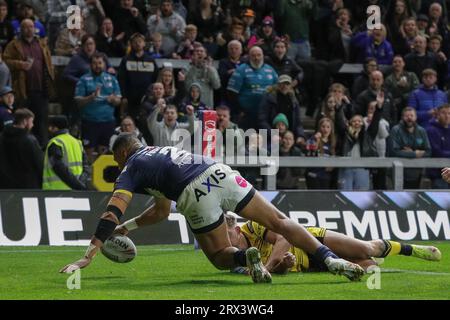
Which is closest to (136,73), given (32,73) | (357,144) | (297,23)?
(32,73)

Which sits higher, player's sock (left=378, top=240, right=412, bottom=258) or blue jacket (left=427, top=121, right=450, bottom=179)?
player's sock (left=378, top=240, right=412, bottom=258)

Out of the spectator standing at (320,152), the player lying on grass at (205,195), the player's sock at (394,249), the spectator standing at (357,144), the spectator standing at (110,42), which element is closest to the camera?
the player lying on grass at (205,195)

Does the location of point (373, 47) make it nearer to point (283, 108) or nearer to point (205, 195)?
point (283, 108)

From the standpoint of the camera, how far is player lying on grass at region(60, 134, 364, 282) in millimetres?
11719

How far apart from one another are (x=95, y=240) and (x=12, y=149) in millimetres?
7547

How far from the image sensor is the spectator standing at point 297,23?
23.7 m

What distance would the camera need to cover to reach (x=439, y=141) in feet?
72.7

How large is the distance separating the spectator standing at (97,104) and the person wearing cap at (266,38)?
3276 millimetres

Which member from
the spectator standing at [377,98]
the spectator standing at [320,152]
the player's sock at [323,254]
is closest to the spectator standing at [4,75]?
the spectator standing at [320,152]

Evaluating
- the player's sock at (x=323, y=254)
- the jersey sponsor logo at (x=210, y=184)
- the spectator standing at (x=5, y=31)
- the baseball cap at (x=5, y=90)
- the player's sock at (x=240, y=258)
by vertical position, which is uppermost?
the spectator standing at (x=5, y=31)

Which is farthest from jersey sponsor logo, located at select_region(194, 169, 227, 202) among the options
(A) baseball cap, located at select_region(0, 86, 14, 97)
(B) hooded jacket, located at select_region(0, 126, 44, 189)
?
(A) baseball cap, located at select_region(0, 86, 14, 97)

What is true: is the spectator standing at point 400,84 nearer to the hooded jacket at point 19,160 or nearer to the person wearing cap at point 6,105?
the person wearing cap at point 6,105

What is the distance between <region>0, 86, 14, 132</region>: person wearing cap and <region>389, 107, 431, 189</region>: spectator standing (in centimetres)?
712

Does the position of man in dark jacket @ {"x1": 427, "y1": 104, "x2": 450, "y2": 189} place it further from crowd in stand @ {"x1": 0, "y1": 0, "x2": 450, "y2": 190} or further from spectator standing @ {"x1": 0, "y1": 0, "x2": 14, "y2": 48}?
spectator standing @ {"x1": 0, "y1": 0, "x2": 14, "y2": 48}
